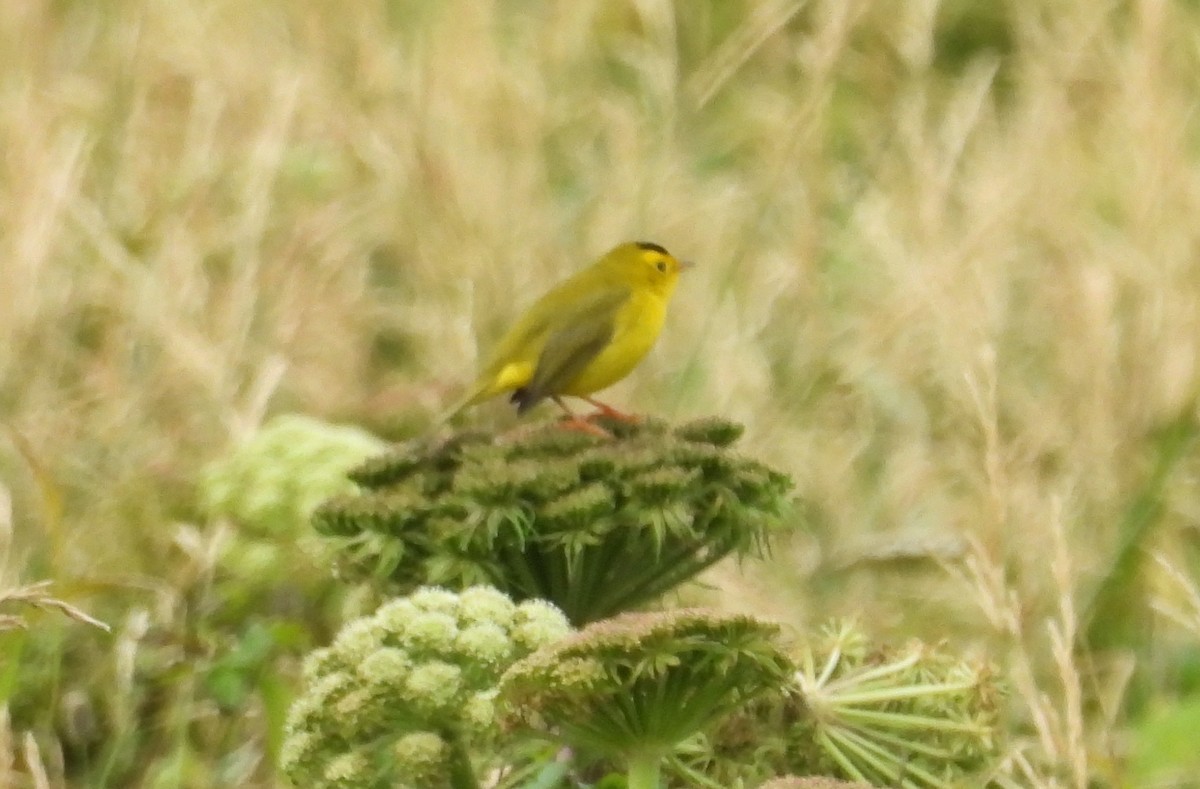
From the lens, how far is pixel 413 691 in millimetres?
1483

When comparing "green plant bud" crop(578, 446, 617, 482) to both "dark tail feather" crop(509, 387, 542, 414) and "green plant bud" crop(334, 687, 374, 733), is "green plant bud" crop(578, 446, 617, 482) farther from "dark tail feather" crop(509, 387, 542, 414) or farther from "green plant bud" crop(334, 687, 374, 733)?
"dark tail feather" crop(509, 387, 542, 414)

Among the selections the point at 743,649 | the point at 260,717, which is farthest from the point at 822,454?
the point at 743,649

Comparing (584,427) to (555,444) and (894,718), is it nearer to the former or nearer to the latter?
(555,444)

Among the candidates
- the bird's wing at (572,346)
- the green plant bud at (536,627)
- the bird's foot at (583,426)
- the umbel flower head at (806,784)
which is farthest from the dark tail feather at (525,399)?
the umbel flower head at (806,784)

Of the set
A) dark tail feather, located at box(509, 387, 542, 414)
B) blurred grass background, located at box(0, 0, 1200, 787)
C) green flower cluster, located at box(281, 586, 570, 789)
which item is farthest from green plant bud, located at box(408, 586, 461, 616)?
dark tail feather, located at box(509, 387, 542, 414)

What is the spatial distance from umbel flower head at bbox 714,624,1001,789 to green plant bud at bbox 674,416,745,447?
249mm

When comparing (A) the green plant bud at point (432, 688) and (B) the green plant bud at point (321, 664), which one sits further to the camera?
(B) the green plant bud at point (321, 664)

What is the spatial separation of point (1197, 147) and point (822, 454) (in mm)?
1826

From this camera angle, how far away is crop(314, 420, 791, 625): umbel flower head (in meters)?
1.71

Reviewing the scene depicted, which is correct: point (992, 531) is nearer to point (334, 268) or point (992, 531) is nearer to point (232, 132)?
point (334, 268)

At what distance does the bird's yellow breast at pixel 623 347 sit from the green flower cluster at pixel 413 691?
0.97 meters

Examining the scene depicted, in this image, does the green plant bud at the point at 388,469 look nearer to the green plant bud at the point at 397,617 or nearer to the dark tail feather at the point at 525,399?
the green plant bud at the point at 397,617

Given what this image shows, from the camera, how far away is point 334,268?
366cm

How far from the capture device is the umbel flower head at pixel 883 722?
1749 mm
